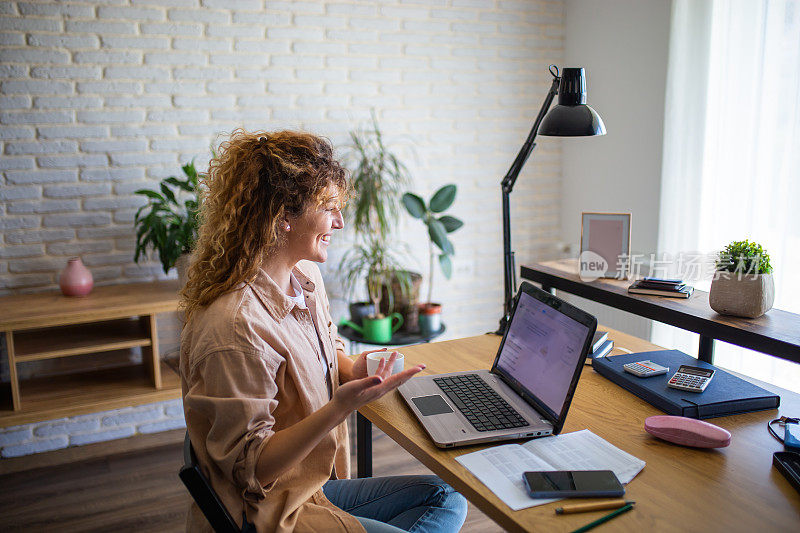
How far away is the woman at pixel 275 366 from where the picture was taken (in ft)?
4.24

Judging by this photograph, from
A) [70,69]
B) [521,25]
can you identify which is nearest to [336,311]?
[70,69]

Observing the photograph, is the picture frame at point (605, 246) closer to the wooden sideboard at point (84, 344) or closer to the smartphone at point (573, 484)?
the smartphone at point (573, 484)

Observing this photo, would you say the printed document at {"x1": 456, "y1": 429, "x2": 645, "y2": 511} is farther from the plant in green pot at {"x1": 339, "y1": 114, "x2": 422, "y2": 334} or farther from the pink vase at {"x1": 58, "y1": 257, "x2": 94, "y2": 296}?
the pink vase at {"x1": 58, "y1": 257, "x2": 94, "y2": 296}

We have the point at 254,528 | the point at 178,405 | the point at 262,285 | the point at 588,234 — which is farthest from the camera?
the point at 178,405

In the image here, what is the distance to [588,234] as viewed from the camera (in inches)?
86.4

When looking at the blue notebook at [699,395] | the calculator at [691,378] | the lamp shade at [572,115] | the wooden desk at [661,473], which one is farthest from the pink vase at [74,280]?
the calculator at [691,378]

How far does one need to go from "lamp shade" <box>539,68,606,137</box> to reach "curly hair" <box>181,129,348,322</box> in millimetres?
742

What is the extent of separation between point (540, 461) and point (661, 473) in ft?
0.79

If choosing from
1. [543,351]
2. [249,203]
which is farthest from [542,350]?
[249,203]

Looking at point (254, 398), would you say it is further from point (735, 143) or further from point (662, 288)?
point (735, 143)

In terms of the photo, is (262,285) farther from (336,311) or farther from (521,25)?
(521,25)

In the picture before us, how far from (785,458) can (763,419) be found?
10.2 inches

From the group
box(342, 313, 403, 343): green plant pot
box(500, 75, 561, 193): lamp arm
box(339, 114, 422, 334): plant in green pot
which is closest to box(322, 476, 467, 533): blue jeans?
box(500, 75, 561, 193): lamp arm

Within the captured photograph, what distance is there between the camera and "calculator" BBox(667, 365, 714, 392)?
1.66 metres
